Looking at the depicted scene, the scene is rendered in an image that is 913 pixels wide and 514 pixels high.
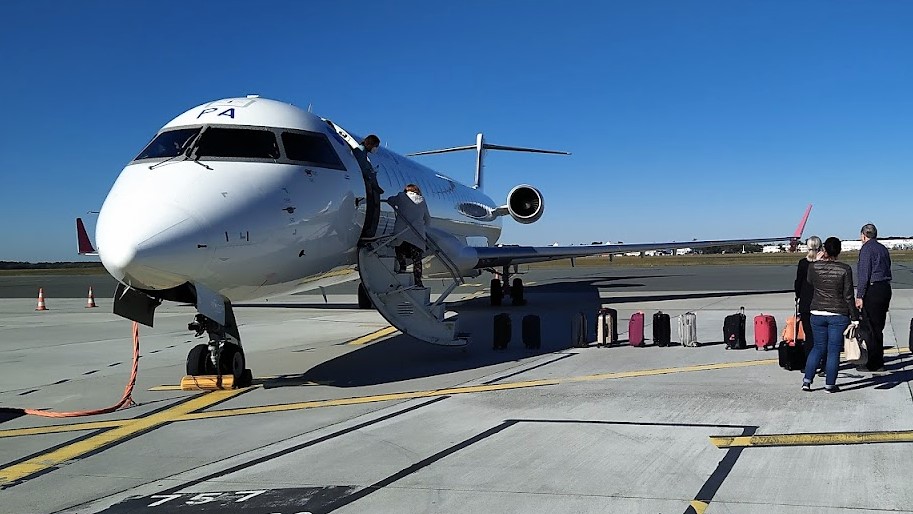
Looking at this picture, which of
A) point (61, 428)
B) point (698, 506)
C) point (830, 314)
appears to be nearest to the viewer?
point (698, 506)

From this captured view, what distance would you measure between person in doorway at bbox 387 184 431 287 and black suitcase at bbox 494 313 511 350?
4.47 feet

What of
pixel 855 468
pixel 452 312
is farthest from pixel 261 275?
pixel 452 312

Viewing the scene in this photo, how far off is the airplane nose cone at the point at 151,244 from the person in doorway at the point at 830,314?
234 inches

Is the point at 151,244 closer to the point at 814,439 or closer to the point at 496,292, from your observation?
the point at 814,439

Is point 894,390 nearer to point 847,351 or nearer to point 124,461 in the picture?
point 847,351

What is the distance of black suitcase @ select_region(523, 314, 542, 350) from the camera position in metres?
11.7

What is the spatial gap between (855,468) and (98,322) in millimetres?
17938

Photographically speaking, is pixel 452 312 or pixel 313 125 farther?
pixel 452 312

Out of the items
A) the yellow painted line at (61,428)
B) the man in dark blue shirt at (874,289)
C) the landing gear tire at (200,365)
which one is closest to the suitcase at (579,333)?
the man in dark blue shirt at (874,289)

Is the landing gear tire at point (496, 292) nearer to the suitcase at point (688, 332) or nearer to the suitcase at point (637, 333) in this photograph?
the suitcase at point (637, 333)

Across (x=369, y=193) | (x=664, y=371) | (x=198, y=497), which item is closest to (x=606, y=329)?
(x=664, y=371)

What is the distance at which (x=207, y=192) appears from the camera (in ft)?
26.0

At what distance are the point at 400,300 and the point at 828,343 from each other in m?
5.30

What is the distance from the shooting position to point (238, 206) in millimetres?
8031
